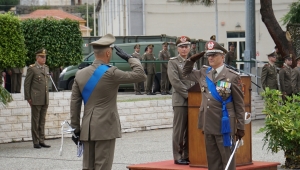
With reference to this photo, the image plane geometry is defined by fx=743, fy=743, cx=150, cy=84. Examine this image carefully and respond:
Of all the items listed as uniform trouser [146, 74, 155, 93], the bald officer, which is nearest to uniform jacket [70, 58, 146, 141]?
the bald officer

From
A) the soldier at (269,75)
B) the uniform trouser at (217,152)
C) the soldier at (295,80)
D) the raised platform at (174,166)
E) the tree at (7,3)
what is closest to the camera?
the uniform trouser at (217,152)

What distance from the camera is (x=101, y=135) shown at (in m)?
8.13

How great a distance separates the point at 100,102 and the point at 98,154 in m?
0.57

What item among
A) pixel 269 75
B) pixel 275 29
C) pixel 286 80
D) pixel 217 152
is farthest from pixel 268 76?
pixel 217 152

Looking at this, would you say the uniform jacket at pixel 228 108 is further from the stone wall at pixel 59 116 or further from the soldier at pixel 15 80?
the soldier at pixel 15 80

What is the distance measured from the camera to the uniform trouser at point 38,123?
14.9 metres

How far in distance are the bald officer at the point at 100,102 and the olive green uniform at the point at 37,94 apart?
6.70 m

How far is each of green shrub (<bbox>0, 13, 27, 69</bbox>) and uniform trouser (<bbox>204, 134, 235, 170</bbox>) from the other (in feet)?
25.4

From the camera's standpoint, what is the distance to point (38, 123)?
1501 centimetres

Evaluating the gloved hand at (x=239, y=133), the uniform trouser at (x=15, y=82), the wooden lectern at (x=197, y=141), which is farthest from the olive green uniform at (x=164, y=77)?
the gloved hand at (x=239, y=133)

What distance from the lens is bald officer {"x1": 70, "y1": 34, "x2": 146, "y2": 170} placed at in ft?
26.7

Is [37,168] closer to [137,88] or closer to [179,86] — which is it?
[179,86]

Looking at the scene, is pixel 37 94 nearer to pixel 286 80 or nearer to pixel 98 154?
pixel 98 154

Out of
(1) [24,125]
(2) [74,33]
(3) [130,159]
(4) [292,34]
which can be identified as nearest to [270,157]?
(3) [130,159]
